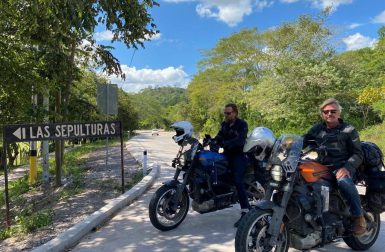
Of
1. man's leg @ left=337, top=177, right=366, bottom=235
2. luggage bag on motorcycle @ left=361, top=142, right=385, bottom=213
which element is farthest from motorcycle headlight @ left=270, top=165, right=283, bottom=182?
luggage bag on motorcycle @ left=361, top=142, right=385, bottom=213

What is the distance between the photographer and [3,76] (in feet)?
28.5

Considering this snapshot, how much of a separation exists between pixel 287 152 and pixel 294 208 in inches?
23.0

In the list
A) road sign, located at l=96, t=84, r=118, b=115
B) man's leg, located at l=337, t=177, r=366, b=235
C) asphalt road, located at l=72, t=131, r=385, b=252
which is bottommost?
asphalt road, located at l=72, t=131, r=385, b=252

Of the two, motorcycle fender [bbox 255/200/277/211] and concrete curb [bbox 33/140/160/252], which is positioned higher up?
motorcycle fender [bbox 255/200/277/211]

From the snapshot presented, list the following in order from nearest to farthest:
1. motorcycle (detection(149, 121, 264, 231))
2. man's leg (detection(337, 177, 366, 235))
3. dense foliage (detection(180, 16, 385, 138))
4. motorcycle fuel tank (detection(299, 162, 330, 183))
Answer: motorcycle fuel tank (detection(299, 162, 330, 183)) → man's leg (detection(337, 177, 366, 235)) → motorcycle (detection(149, 121, 264, 231)) → dense foliage (detection(180, 16, 385, 138))

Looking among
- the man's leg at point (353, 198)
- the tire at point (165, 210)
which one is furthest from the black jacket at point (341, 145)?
the tire at point (165, 210)

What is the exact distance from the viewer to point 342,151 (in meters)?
4.50

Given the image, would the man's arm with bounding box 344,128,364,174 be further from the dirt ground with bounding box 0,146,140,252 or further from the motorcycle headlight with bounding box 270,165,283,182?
the dirt ground with bounding box 0,146,140,252

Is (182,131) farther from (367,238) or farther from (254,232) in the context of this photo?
(367,238)

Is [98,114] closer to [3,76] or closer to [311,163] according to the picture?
[3,76]

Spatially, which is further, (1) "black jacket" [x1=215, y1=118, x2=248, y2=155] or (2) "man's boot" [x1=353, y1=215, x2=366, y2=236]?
(1) "black jacket" [x1=215, y1=118, x2=248, y2=155]

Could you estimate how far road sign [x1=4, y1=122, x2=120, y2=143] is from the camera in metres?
6.13

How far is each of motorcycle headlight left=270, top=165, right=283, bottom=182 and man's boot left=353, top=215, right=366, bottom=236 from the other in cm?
114

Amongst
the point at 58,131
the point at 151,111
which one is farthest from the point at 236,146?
the point at 151,111
